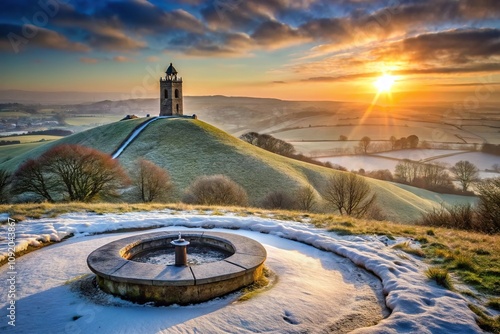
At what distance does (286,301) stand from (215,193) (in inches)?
1197

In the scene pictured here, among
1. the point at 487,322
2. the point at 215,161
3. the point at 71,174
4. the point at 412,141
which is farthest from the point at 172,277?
the point at 412,141

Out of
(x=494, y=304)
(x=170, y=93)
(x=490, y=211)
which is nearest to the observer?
(x=494, y=304)

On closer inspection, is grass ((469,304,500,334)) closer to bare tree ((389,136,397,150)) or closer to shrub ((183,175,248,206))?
shrub ((183,175,248,206))

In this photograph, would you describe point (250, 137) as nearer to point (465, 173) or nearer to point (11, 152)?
point (465, 173)

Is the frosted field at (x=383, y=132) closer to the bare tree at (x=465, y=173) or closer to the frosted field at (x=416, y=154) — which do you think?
the frosted field at (x=416, y=154)

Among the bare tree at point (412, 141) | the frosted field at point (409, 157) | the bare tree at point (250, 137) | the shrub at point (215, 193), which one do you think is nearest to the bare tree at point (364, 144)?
the frosted field at point (409, 157)

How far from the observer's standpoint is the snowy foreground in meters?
6.56

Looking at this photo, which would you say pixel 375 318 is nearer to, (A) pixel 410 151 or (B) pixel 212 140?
(B) pixel 212 140

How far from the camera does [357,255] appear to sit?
1031 centimetres

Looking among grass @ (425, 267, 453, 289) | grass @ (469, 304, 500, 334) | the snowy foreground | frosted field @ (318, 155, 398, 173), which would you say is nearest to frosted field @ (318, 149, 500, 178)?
frosted field @ (318, 155, 398, 173)

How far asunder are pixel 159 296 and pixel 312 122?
147193 mm

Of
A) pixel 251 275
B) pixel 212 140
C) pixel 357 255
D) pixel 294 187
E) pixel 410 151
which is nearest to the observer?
pixel 251 275

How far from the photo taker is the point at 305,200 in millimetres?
44625

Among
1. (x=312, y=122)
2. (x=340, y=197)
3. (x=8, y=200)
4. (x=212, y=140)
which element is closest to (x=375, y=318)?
(x=340, y=197)
